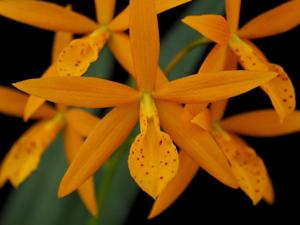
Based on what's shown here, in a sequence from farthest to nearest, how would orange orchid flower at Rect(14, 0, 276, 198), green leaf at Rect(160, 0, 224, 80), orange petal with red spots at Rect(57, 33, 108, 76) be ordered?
green leaf at Rect(160, 0, 224, 80) < orange petal with red spots at Rect(57, 33, 108, 76) < orange orchid flower at Rect(14, 0, 276, 198)

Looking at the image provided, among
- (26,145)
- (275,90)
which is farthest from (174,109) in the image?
(26,145)

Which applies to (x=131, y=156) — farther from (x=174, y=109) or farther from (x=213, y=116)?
(x=213, y=116)

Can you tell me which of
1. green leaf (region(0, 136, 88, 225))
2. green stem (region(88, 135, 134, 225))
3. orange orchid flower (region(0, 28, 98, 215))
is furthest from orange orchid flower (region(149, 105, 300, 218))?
green leaf (region(0, 136, 88, 225))

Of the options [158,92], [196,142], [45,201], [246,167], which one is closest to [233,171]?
[246,167]

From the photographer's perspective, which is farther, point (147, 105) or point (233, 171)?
point (233, 171)

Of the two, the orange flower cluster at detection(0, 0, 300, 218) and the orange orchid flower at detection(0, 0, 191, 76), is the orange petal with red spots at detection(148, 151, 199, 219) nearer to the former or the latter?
the orange flower cluster at detection(0, 0, 300, 218)

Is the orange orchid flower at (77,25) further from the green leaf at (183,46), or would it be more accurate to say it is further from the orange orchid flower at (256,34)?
the green leaf at (183,46)

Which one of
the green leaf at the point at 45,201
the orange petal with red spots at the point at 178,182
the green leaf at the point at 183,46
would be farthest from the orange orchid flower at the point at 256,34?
the green leaf at the point at 45,201

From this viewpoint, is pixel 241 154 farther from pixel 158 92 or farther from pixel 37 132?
pixel 37 132
